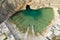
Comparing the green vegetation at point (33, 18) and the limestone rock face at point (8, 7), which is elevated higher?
the limestone rock face at point (8, 7)

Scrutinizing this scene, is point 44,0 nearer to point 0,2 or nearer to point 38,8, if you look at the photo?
point 38,8

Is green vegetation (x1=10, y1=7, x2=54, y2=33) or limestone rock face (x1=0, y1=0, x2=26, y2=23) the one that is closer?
green vegetation (x1=10, y1=7, x2=54, y2=33)

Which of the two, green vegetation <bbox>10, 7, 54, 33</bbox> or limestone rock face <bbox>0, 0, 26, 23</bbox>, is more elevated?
limestone rock face <bbox>0, 0, 26, 23</bbox>

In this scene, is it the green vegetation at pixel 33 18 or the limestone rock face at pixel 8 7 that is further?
the limestone rock face at pixel 8 7

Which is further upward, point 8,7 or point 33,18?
point 8,7
